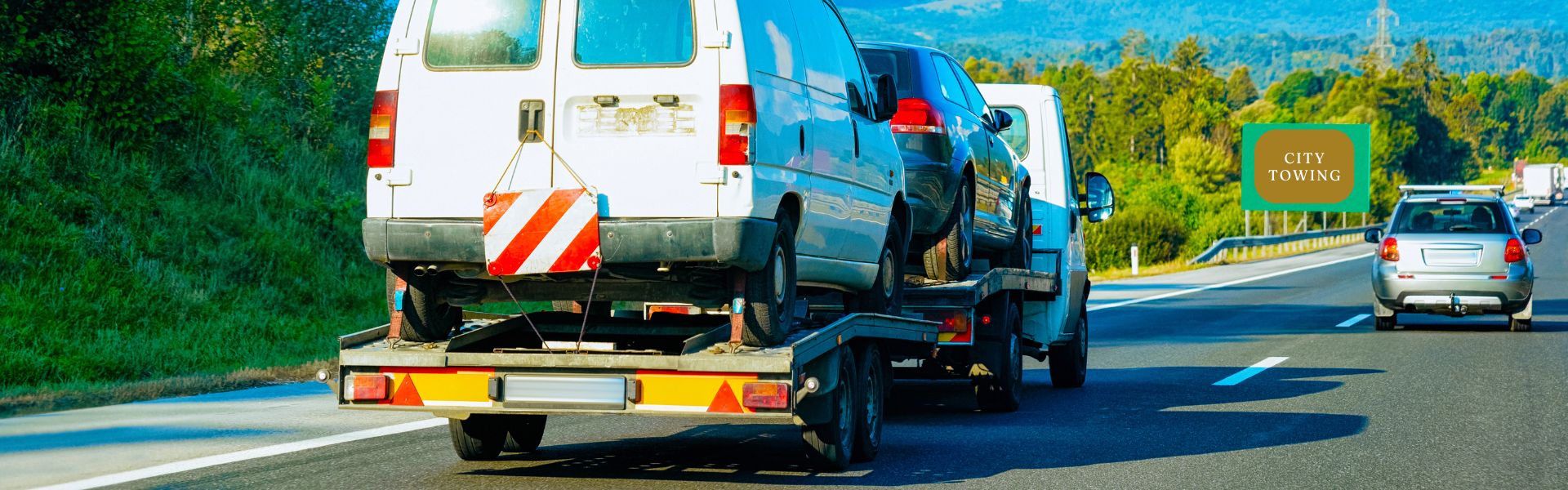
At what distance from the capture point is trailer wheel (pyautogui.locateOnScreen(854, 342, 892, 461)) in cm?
835

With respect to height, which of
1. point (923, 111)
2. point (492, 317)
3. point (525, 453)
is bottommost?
point (525, 453)

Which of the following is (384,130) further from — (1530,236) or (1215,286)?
(1215,286)

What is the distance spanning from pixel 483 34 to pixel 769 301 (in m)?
1.58

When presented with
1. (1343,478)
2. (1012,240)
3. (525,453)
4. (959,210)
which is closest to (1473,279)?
(1012,240)

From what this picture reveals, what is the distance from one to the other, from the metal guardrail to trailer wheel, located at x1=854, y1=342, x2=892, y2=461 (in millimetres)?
30885

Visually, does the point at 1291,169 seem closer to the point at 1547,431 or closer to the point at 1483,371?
the point at 1483,371

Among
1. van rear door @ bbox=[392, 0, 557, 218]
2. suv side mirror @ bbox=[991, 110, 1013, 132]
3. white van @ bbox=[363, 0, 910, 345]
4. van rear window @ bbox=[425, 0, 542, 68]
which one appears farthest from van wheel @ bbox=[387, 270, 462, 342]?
suv side mirror @ bbox=[991, 110, 1013, 132]

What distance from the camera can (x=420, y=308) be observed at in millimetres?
7562

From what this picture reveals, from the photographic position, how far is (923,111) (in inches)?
405

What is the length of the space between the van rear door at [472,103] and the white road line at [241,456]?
5.72 ft

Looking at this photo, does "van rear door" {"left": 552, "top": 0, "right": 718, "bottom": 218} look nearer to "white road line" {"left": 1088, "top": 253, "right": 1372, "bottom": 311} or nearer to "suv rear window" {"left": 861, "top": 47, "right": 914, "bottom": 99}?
"suv rear window" {"left": 861, "top": 47, "right": 914, "bottom": 99}

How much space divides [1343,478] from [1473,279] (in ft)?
41.5

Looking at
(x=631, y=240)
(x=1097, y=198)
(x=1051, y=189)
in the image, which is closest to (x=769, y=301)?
(x=631, y=240)

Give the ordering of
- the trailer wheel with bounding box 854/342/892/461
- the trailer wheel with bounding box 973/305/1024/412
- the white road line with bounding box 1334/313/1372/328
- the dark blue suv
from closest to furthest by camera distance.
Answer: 1. the trailer wheel with bounding box 854/342/892/461
2. the dark blue suv
3. the trailer wheel with bounding box 973/305/1024/412
4. the white road line with bounding box 1334/313/1372/328
